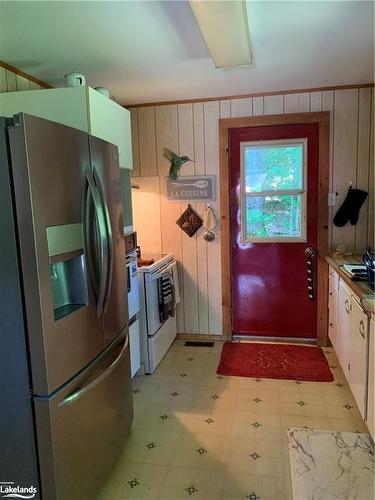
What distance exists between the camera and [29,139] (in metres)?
1.28

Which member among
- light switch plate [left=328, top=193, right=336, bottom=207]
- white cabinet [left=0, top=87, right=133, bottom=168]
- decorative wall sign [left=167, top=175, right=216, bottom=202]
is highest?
white cabinet [left=0, top=87, right=133, bottom=168]

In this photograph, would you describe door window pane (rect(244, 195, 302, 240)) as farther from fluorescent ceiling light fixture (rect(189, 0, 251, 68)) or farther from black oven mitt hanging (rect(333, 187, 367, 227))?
fluorescent ceiling light fixture (rect(189, 0, 251, 68))

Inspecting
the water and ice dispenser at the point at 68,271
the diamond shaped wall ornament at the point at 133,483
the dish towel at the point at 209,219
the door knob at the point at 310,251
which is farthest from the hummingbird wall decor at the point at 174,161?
the diamond shaped wall ornament at the point at 133,483

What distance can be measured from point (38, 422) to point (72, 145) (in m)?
1.11

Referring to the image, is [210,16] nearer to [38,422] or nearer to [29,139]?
[29,139]

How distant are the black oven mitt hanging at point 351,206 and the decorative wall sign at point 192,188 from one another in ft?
3.84

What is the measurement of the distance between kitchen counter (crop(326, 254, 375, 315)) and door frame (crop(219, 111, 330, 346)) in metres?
0.23

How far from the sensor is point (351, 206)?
3250 millimetres

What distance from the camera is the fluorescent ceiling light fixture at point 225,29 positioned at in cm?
161

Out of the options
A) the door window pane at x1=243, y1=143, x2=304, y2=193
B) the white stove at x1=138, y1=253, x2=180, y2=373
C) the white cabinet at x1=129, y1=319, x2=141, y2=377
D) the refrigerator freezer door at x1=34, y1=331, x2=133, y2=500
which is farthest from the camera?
the door window pane at x1=243, y1=143, x2=304, y2=193

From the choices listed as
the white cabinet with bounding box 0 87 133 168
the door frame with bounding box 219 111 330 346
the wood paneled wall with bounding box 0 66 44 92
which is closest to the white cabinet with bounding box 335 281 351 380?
the door frame with bounding box 219 111 330 346

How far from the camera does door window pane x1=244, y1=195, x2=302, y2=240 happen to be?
3.42 meters

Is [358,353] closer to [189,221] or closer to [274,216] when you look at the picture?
[274,216]

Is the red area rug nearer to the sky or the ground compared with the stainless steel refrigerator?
nearer to the ground
